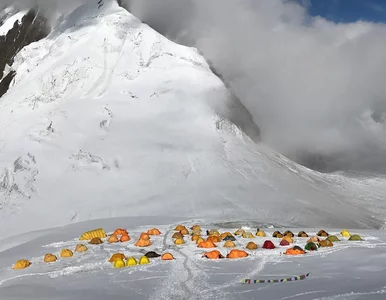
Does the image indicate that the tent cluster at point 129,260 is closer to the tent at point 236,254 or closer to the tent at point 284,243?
the tent at point 236,254

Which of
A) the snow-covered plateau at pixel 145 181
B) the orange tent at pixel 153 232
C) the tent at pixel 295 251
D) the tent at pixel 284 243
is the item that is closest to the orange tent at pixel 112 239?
the snow-covered plateau at pixel 145 181

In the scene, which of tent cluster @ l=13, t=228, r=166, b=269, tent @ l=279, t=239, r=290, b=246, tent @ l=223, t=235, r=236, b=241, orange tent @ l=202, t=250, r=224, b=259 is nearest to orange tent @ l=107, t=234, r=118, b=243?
tent cluster @ l=13, t=228, r=166, b=269

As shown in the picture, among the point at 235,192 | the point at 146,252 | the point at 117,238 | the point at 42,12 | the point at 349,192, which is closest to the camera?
the point at 146,252

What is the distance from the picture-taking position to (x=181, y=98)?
127 ft

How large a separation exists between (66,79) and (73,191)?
44.1 feet

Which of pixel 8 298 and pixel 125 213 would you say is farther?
pixel 125 213

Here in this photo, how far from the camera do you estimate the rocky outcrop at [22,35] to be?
159ft

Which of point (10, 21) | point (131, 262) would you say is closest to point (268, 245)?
point (131, 262)

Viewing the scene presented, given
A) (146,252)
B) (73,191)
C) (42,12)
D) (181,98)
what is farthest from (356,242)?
(42,12)

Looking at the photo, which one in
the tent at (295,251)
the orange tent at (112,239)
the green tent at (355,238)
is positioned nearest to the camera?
the tent at (295,251)

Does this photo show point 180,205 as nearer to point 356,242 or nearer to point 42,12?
point 356,242

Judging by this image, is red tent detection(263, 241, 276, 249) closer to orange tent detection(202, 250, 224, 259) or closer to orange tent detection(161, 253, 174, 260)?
orange tent detection(202, 250, 224, 259)

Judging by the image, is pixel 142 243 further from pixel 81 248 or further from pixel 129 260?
pixel 129 260

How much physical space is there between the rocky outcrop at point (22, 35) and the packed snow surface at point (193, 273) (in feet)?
111
